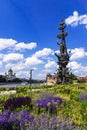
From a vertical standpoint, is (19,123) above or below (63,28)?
below

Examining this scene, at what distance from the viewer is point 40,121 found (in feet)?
20.1

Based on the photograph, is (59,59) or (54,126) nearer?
(54,126)

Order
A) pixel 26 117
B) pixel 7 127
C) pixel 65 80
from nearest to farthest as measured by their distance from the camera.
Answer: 1. pixel 7 127
2. pixel 26 117
3. pixel 65 80

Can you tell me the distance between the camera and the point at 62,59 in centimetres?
5800

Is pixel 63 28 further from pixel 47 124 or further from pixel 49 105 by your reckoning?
pixel 47 124

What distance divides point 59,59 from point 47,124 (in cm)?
5282

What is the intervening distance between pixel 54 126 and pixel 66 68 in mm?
52886

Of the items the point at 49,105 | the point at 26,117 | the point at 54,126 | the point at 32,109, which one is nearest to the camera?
the point at 54,126

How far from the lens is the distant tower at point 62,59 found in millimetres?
57188

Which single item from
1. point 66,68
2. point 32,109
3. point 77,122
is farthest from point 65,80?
point 77,122

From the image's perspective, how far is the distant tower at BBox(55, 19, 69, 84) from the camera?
57.2 m

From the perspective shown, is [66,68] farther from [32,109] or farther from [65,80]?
[32,109]

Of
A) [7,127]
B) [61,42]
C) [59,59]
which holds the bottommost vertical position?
[7,127]

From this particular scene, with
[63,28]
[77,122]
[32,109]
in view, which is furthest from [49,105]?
[63,28]
